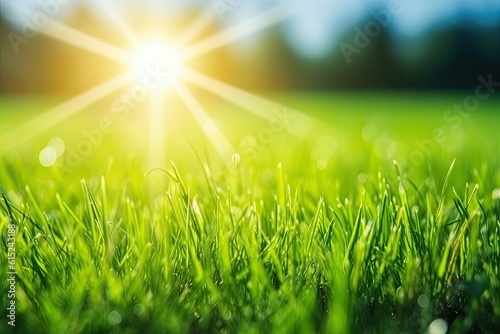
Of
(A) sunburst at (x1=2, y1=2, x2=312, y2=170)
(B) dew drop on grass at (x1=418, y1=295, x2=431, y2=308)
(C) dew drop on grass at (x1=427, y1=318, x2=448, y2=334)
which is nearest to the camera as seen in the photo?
(C) dew drop on grass at (x1=427, y1=318, x2=448, y2=334)

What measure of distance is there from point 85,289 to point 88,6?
93.3 ft

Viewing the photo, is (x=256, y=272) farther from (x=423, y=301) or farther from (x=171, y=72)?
(x=171, y=72)

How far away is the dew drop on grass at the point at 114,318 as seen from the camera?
0.99 m

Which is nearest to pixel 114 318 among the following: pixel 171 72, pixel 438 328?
pixel 438 328

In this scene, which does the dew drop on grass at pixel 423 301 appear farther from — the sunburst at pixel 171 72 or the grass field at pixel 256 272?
the sunburst at pixel 171 72

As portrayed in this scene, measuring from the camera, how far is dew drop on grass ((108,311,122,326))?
3.26ft

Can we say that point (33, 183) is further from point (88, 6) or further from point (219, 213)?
point (88, 6)

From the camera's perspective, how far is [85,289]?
107cm

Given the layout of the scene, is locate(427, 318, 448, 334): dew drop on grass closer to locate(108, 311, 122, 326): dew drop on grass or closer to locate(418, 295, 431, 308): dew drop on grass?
locate(418, 295, 431, 308): dew drop on grass

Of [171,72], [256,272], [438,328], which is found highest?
[171,72]

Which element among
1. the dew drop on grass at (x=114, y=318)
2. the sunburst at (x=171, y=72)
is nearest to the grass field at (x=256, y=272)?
the dew drop on grass at (x=114, y=318)

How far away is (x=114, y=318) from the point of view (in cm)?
100

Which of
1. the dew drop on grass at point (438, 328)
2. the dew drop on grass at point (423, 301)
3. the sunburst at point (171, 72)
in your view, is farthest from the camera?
the sunburst at point (171, 72)

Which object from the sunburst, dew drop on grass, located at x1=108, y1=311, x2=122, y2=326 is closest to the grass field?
dew drop on grass, located at x1=108, y1=311, x2=122, y2=326
